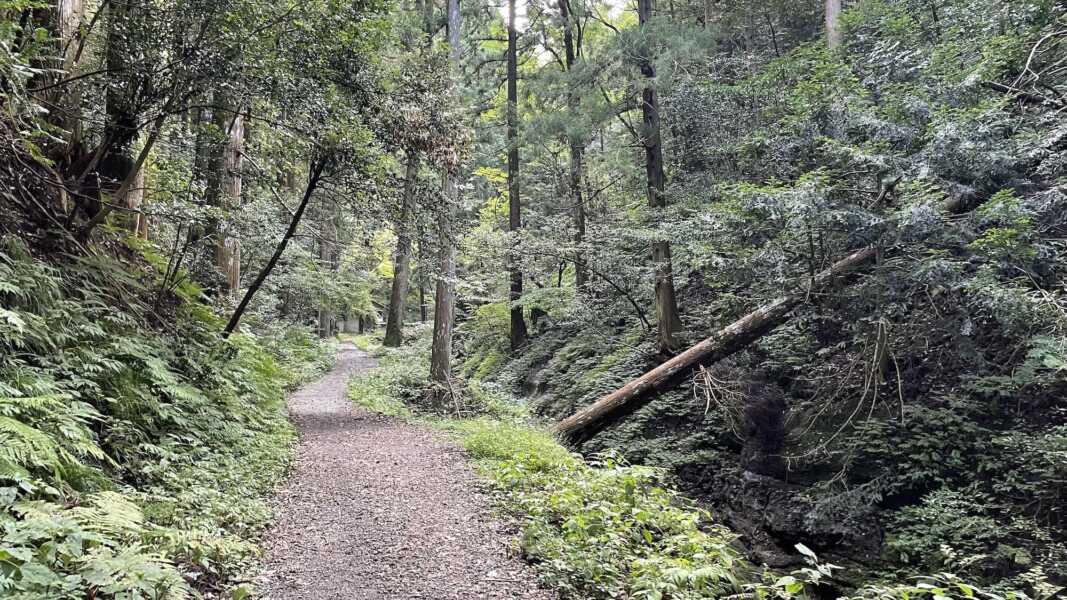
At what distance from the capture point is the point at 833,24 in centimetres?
1238

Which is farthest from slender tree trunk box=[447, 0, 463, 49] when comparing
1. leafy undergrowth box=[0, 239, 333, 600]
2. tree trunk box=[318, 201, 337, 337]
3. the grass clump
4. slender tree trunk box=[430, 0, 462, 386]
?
the grass clump

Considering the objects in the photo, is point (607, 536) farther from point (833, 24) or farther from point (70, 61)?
point (833, 24)

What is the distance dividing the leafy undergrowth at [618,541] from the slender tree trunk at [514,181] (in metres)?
9.85

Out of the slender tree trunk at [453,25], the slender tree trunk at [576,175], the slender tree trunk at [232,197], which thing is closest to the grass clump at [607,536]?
the slender tree trunk at [232,197]

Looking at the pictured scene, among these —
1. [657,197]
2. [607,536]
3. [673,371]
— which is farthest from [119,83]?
[657,197]

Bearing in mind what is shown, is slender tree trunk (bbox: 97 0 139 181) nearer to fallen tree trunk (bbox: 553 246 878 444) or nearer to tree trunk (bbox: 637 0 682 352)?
fallen tree trunk (bbox: 553 246 878 444)

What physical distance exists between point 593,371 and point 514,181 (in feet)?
23.2

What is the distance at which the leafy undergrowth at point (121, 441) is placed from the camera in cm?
286

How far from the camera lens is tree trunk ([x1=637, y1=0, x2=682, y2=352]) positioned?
1159cm

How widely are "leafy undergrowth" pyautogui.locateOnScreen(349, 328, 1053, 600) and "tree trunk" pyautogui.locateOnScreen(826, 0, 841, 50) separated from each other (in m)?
9.84

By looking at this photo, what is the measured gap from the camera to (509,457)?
744 centimetres

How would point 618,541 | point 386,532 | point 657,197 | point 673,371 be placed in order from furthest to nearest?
point 657,197 → point 673,371 → point 386,532 → point 618,541

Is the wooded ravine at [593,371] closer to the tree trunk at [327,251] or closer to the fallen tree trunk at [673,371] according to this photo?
the fallen tree trunk at [673,371]

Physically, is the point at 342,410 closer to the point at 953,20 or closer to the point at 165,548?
the point at 165,548
